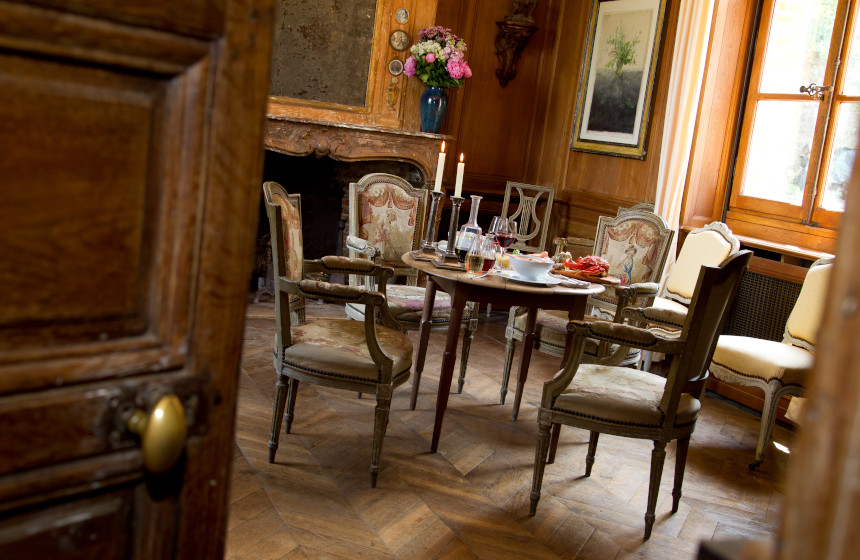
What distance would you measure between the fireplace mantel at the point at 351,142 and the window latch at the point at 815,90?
2.26 m

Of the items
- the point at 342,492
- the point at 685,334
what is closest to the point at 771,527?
the point at 685,334

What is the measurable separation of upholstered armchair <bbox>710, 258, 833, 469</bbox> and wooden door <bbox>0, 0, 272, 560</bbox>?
323 centimetres

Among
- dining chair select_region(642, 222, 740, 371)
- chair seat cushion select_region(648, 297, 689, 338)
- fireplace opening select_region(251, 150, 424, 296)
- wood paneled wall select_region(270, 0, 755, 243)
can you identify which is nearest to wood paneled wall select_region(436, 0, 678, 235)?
wood paneled wall select_region(270, 0, 755, 243)

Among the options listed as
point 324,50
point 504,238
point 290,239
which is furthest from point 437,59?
point 290,239

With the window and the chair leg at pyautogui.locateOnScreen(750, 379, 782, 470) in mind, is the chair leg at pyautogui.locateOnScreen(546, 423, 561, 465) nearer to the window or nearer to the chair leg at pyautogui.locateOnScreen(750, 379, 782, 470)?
the chair leg at pyautogui.locateOnScreen(750, 379, 782, 470)

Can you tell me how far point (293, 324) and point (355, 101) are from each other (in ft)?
8.96

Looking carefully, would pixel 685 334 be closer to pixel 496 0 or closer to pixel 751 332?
pixel 751 332

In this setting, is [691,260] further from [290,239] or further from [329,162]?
[329,162]

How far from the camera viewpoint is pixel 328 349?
2803 mm

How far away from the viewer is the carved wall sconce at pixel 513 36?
5906 mm

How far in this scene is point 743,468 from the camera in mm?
3451

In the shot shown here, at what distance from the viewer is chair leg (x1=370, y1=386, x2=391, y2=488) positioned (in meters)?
2.76

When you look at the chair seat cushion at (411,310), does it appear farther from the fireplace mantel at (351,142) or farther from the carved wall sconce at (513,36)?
the carved wall sconce at (513,36)

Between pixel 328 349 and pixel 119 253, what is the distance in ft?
7.00
